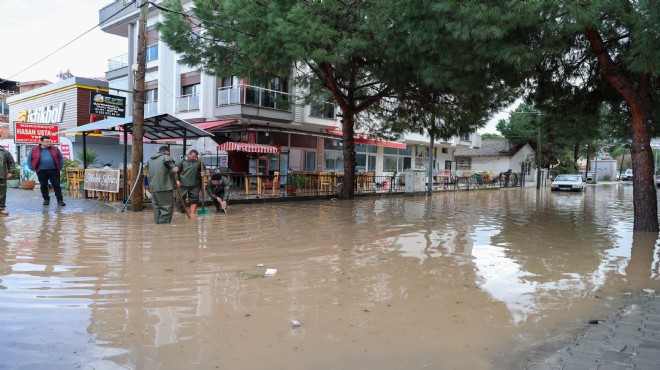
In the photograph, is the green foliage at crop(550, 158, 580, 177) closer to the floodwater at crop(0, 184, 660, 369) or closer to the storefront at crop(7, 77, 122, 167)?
the storefront at crop(7, 77, 122, 167)

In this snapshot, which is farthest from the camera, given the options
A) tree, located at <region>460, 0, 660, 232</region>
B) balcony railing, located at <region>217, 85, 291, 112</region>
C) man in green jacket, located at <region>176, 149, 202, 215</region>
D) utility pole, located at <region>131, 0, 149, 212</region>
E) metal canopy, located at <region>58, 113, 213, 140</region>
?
balcony railing, located at <region>217, 85, 291, 112</region>

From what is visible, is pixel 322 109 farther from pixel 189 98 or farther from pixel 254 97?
pixel 189 98

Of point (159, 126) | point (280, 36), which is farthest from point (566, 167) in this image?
point (159, 126)

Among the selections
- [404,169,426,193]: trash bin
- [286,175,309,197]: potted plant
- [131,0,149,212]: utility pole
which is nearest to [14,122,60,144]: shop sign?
[131,0,149,212]: utility pole

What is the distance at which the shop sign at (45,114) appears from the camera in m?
26.5

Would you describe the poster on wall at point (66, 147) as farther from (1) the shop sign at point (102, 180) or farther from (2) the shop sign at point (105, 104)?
(2) the shop sign at point (105, 104)

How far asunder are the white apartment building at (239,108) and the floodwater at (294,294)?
40.9 ft

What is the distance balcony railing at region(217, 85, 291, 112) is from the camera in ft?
69.6

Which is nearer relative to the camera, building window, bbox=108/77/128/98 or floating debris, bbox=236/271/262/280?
floating debris, bbox=236/271/262/280

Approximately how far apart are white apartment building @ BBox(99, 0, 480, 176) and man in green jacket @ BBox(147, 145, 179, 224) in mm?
9728

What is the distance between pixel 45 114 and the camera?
27.7 metres

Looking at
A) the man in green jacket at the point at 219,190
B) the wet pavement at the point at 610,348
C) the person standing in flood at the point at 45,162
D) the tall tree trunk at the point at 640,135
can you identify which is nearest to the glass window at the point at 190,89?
the person standing in flood at the point at 45,162

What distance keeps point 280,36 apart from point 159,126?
15.5 feet

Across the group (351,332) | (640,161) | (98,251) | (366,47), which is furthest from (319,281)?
(640,161)
